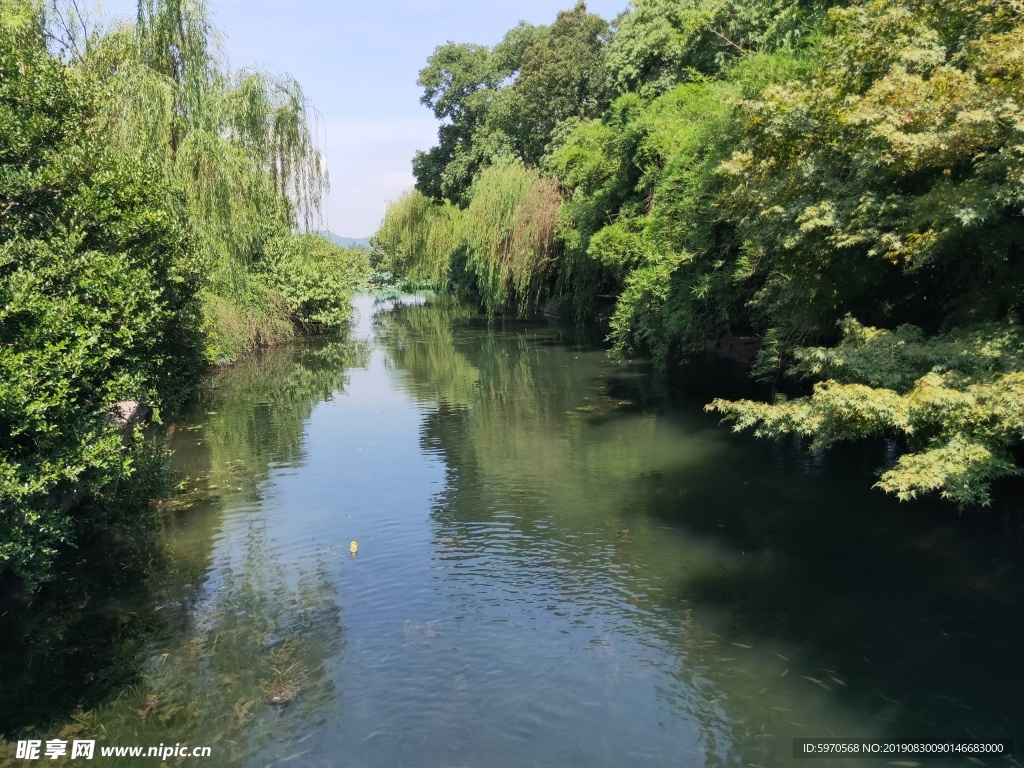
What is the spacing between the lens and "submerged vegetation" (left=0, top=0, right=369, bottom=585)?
645 cm

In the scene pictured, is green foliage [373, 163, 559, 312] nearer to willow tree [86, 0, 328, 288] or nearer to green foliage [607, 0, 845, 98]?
green foliage [607, 0, 845, 98]

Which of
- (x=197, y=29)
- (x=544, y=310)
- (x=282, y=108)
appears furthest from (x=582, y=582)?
(x=544, y=310)

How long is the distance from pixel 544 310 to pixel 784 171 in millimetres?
32143

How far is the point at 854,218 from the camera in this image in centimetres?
964

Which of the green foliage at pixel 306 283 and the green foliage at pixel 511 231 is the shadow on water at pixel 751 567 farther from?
the green foliage at pixel 511 231

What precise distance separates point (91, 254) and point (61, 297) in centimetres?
57

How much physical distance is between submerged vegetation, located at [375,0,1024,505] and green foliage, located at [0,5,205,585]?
7.50 metres

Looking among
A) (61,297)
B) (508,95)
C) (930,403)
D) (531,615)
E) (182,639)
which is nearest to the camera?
(61,297)

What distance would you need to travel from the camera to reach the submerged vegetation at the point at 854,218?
7652 millimetres

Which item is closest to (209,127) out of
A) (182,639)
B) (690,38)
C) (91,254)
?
(91,254)

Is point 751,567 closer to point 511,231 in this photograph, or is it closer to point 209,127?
point 209,127

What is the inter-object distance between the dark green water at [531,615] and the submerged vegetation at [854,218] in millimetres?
1495

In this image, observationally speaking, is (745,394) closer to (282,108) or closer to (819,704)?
(819,704)

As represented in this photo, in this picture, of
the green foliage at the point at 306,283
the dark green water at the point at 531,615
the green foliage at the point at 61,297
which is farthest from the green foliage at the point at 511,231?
the green foliage at the point at 61,297
